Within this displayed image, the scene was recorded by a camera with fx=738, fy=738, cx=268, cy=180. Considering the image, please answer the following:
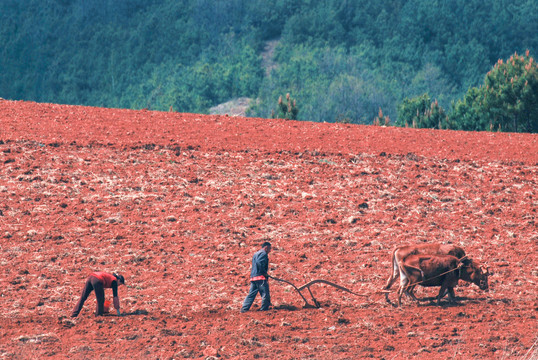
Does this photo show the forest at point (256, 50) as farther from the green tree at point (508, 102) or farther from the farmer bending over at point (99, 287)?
the farmer bending over at point (99, 287)

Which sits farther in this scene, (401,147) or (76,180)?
(401,147)

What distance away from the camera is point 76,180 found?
22.4 meters

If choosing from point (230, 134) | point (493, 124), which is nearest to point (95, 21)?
point (493, 124)

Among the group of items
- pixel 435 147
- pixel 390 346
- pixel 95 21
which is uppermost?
pixel 95 21

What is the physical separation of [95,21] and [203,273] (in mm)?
81092

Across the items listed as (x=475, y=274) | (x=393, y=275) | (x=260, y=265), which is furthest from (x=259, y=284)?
(x=475, y=274)

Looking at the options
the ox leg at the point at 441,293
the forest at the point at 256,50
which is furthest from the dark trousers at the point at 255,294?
the forest at the point at 256,50

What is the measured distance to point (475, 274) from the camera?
15.8m

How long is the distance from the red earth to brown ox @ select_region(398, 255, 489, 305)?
36 centimetres

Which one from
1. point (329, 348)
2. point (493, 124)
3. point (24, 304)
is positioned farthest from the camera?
point (493, 124)

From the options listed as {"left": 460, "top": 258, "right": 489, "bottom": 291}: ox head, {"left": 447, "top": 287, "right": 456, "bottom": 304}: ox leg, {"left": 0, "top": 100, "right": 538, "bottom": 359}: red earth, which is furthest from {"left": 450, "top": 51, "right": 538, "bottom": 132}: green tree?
{"left": 447, "top": 287, "right": 456, "bottom": 304}: ox leg

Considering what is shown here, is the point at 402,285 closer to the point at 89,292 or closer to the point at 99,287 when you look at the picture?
the point at 99,287

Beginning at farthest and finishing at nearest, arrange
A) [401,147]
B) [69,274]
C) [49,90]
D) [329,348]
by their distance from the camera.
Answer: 1. [49,90]
2. [401,147]
3. [69,274]
4. [329,348]

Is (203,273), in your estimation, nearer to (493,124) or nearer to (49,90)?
(493,124)
